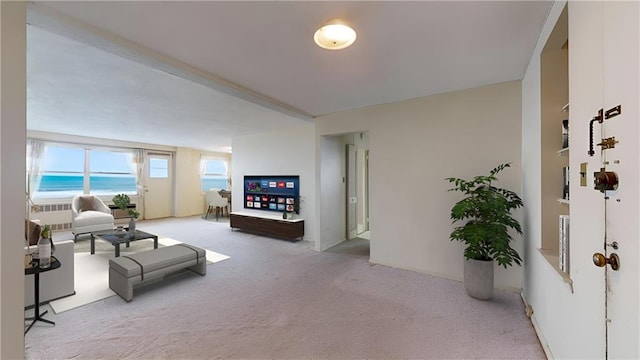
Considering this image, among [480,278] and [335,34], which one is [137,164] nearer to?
[335,34]

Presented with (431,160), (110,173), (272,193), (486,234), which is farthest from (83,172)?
(486,234)

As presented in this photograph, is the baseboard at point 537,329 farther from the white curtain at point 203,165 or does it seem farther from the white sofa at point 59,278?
the white curtain at point 203,165

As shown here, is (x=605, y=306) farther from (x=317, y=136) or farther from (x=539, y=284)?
(x=317, y=136)

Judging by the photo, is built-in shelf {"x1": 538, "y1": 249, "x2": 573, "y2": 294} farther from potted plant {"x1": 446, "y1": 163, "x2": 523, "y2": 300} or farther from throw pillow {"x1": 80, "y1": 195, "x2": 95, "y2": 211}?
throw pillow {"x1": 80, "y1": 195, "x2": 95, "y2": 211}

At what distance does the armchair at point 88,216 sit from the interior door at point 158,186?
5.81 ft

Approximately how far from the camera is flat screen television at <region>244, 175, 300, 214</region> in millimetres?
5375

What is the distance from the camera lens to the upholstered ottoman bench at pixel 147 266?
2.54 m

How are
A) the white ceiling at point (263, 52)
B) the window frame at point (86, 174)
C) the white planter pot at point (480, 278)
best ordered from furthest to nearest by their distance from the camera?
the window frame at point (86, 174) < the white planter pot at point (480, 278) < the white ceiling at point (263, 52)

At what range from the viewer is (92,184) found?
6512 millimetres

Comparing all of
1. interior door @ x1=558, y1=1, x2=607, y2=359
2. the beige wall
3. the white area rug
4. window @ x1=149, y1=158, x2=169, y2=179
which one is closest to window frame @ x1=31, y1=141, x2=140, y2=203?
window @ x1=149, y1=158, x2=169, y2=179

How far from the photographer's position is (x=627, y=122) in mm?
889

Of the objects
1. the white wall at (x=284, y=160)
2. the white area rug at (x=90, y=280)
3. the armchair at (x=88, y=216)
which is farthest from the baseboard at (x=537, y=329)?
the armchair at (x=88, y=216)

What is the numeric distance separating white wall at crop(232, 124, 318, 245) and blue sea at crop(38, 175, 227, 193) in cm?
326

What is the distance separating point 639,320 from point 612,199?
0.44m
